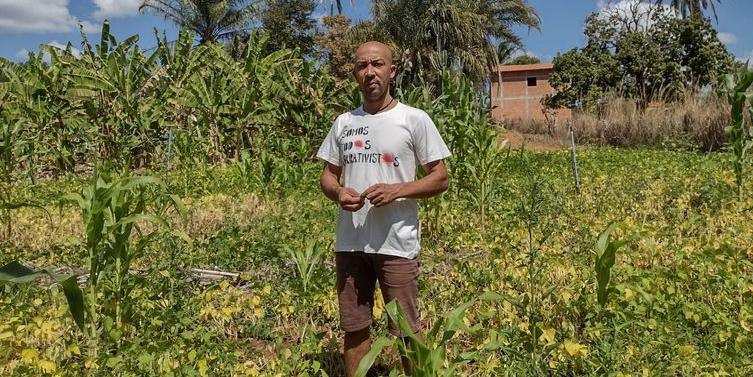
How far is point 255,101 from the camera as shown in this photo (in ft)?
40.6

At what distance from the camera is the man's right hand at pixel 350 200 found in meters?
2.29

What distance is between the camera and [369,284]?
256 centimetres

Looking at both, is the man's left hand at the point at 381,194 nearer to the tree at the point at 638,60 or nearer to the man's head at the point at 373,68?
the man's head at the point at 373,68

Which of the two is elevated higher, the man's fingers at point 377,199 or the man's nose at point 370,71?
the man's nose at point 370,71

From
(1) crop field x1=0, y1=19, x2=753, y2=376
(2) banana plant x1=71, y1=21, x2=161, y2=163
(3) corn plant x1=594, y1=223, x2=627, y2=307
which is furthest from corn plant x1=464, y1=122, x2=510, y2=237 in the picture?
(2) banana plant x1=71, y1=21, x2=161, y2=163

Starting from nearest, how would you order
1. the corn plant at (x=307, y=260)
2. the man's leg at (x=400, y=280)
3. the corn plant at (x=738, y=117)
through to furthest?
the man's leg at (x=400, y=280) → the corn plant at (x=307, y=260) → the corn plant at (x=738, y=117)

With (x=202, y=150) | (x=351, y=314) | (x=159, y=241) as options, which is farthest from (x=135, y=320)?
(x=202, y=150)

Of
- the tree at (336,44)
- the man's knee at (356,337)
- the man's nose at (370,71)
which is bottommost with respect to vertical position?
the man's knee at (356,337)

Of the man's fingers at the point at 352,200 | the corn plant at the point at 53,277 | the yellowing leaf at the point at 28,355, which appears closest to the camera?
the corn plant at the point at 53,277

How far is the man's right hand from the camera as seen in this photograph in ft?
7.50

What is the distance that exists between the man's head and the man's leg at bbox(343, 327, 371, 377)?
1.06 metres

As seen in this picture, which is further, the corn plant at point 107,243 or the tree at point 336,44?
the tree at point 336,44

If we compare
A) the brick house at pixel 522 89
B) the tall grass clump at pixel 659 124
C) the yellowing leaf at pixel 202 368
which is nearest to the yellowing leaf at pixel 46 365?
the yellowing leaf at pixel 202 368

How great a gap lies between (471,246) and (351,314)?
8.66 feet
